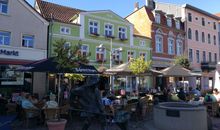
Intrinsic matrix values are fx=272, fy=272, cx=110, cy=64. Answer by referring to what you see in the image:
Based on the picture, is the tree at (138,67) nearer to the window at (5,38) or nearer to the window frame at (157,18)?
the window at (5,38)

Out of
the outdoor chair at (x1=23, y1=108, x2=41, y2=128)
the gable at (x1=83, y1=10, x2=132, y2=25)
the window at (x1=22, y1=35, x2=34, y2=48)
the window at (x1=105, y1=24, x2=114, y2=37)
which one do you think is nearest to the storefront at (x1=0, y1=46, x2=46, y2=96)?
the window at (x1=22, y1=35, x2=34, y2=48)

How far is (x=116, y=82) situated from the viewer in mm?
26203

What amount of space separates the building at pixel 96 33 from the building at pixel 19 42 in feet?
3.24

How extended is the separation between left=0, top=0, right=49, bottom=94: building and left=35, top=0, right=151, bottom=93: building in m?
0.99

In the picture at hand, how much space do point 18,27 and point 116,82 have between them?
10796 mm

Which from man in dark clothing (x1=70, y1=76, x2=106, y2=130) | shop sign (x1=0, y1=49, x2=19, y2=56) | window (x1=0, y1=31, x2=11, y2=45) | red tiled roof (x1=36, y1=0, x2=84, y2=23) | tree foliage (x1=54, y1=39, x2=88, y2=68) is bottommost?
man in dark clothing (x1=70, y1=76, x2=106, y2=130)

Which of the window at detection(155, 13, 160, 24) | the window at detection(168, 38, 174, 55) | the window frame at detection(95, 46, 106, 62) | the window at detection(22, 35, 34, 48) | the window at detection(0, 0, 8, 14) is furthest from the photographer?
the window at detection(168, 38, 174, 55)

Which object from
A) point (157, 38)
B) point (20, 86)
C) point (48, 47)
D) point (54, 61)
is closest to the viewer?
point (54, 61)

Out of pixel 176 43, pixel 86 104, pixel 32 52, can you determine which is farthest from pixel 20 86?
pixel 176 43

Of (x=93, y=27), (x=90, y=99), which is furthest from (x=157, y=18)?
(x=90, y=99)

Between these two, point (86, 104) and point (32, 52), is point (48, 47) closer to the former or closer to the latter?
point (32, 52)

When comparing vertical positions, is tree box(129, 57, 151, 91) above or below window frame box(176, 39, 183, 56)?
below

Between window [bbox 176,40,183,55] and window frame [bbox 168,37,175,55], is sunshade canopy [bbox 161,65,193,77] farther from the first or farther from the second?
window [bbox 176,40,183,55]

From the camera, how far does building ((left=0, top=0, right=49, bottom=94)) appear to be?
729 inches
